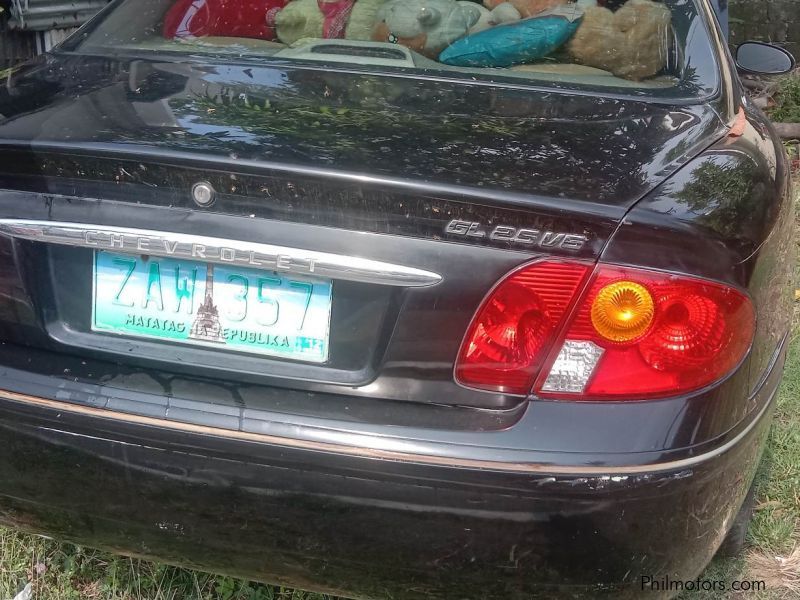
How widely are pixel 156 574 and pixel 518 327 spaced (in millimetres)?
1284

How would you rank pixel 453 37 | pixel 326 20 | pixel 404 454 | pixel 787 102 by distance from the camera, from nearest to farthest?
pixel 404 454, pixel 453 37, pixel 326 20, pixel 787 102

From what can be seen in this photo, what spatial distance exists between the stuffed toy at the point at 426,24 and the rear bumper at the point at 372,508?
4.20 feet

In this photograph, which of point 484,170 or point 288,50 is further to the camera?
point 288,50

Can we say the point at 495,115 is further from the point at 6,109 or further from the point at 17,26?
the point at 17,26

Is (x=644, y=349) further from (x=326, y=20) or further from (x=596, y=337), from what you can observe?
(x=326, y=20)

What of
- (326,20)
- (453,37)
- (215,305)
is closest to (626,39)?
(453,37)

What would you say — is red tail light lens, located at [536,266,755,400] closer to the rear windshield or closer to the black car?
the black car

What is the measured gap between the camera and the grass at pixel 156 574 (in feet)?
7.29

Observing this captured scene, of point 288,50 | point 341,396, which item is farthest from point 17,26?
point 341,396

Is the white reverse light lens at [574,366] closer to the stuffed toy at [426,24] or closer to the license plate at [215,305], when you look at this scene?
the license plate at [215,305]

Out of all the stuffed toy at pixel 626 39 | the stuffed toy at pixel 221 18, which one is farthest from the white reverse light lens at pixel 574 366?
the stuffed toy at pixel 221 18

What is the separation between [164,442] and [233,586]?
0.82m

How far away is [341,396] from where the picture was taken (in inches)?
61.2

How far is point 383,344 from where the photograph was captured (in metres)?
1.52
